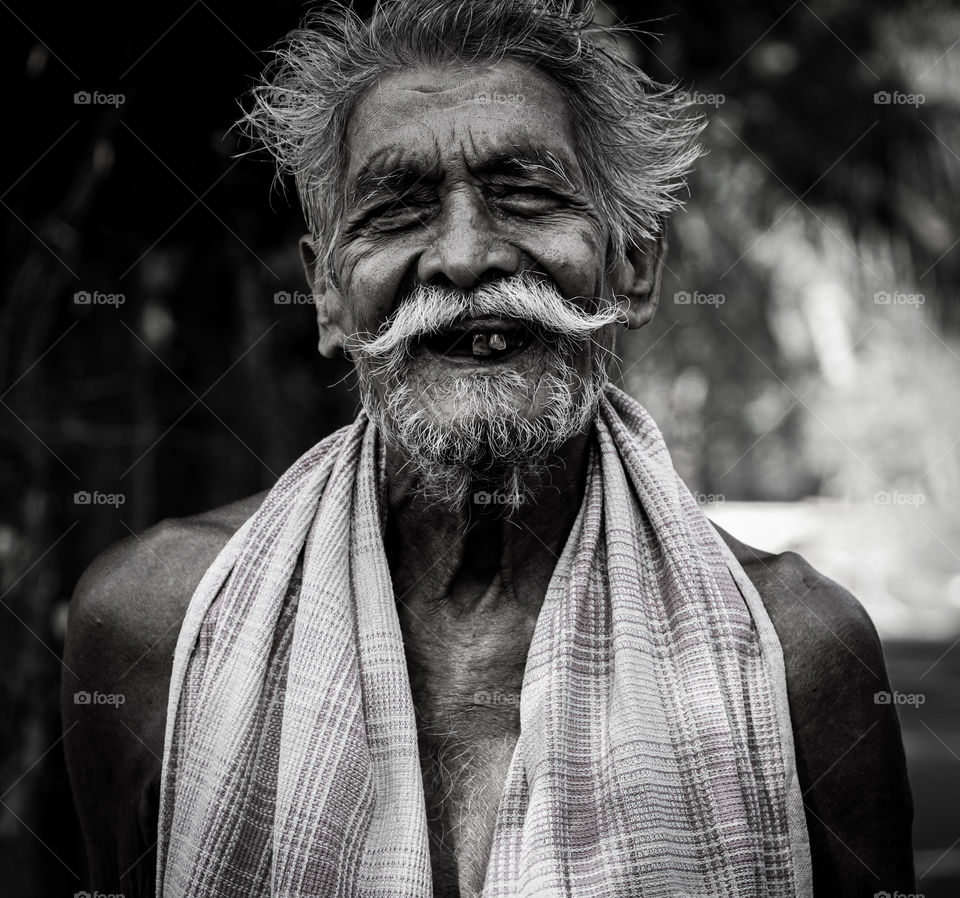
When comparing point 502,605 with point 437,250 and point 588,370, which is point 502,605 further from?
point 437,250

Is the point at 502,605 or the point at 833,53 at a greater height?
the point at 833,53

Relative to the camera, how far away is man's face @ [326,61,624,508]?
1.98 m

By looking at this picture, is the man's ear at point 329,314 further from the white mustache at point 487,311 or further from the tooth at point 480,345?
the tooth at point 480,345

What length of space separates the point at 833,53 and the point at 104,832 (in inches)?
209

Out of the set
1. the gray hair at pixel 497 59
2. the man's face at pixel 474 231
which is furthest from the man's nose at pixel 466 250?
the gray hair at pixel 497 59

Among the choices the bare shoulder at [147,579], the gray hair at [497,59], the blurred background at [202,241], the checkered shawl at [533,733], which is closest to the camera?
the checkered shawl at [533,733]

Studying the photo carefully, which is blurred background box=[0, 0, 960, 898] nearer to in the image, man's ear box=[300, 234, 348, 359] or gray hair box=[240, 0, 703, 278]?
man's ear box=[300, 234, 348, 359]

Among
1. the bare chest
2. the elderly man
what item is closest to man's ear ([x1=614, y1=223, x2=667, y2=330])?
the elderly man

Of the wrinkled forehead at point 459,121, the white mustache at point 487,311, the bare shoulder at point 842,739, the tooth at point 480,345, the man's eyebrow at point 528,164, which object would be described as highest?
the wrinkled forehead at point 459,121

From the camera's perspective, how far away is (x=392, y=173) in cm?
204

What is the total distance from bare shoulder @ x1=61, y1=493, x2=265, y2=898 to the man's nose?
792 millimetres

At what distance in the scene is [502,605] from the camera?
219 centimetres

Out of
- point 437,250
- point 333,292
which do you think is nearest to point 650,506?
point 437,250

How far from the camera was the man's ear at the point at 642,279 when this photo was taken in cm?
231
